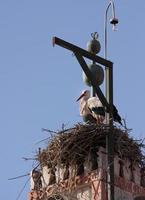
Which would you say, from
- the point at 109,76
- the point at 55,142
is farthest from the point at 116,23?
the point at 55,142

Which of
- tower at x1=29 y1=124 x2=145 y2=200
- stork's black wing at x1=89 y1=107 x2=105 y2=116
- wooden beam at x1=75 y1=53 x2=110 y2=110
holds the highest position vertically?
stork's black wing at x1=89 y1=107 x2=105 y2=116

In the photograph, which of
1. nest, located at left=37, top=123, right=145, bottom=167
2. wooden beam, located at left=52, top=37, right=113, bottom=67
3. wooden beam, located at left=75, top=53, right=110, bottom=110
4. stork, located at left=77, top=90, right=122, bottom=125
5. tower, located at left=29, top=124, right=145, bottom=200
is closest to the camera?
wooden beam, located at left=52, top=37, right=113, bottom=67

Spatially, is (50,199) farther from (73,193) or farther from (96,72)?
(96,72)

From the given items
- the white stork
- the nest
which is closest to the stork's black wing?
the white stork

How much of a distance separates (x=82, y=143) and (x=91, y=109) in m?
1.08

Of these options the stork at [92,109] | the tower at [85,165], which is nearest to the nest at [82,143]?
the tower at [85,165]

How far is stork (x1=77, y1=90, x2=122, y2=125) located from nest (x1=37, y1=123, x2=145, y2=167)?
0.33 metres

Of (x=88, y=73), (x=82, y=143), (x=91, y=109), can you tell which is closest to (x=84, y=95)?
(x=91, y=109)

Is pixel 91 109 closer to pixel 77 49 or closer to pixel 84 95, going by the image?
pixel 84 95

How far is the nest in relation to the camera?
1738 cm

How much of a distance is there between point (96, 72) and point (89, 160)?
5.61 ft

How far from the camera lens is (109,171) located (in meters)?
16.3

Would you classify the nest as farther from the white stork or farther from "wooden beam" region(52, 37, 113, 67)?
"wooden beam" region(52, 37, 113, 67)

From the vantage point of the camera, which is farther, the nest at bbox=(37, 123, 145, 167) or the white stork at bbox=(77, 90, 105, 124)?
the white stork at bbox=(77, 90, 105, 124)
